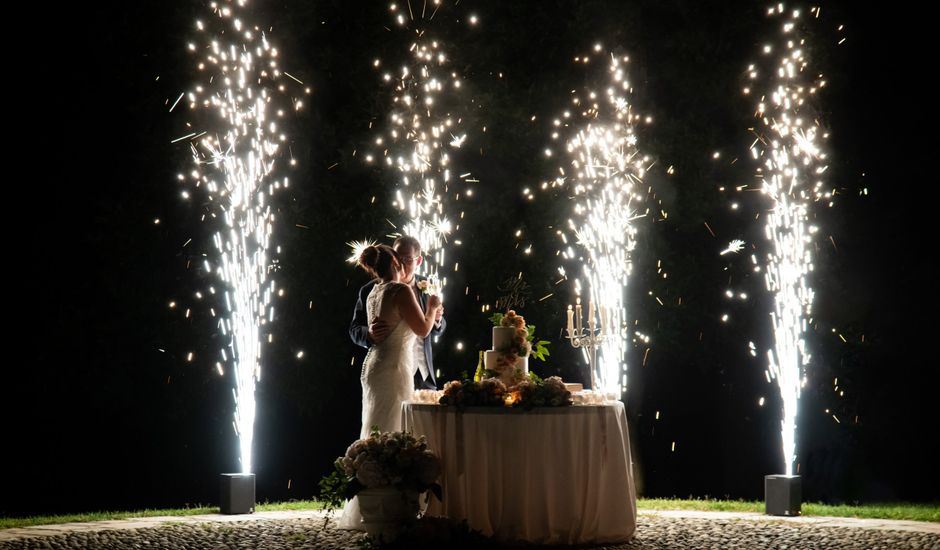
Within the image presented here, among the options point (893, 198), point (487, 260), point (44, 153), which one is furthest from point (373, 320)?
point (893, 198)

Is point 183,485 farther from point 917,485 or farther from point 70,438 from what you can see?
point 917,485

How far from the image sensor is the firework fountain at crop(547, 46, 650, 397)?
31.6 feet

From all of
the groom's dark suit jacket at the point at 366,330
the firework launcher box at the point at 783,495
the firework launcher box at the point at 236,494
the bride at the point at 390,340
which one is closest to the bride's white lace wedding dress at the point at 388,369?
the bride at the point at 390,340

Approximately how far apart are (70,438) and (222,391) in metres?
1.47

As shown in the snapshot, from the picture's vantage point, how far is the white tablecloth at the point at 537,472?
579cm

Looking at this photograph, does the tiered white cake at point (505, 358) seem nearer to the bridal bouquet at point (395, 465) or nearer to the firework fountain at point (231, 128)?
the bridal bouquet at point (395, 465)

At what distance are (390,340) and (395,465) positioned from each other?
1172 mm

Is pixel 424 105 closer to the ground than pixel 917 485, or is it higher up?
higher up

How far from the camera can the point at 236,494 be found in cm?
779

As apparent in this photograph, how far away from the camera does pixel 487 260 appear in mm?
10805

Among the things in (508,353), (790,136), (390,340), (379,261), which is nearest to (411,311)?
(390,340)

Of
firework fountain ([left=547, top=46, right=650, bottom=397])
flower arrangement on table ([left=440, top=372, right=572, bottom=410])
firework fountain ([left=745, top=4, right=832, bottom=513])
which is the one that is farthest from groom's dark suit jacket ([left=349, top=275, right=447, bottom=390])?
firework fountain ([left=745, top=4, right=832, bottom=513])

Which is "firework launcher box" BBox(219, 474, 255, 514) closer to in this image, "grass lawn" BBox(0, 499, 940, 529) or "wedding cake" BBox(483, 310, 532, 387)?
"grass lawn" BBox(0, 499, 940, 529)

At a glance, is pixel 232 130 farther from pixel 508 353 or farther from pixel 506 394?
pixel 506 394
